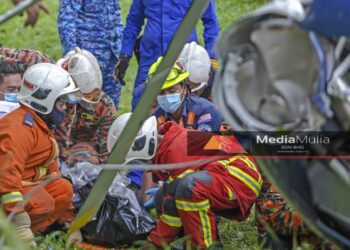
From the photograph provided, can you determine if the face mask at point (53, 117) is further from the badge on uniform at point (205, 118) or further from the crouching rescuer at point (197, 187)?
the badge on uniform at point (205, 118)

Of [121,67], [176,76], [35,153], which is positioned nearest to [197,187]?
[35,153]

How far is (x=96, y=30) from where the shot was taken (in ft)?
29.5

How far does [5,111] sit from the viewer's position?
6.96 m

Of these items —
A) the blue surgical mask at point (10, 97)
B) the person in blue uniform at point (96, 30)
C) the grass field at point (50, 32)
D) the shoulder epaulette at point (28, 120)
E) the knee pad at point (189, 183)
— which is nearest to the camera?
the knee pad at point (189, 183)

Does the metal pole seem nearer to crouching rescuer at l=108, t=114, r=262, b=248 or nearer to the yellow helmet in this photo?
crouching rescuer at l=108, t=114, r=262, b=248

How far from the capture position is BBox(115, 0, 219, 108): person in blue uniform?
8.52 meters

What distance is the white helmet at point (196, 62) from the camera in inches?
313

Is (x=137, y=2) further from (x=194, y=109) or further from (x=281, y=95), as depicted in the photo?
(x=281, y=95)

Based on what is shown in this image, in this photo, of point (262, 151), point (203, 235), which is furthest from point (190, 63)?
point (262, 151)

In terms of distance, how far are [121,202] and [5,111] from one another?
1.00 metres

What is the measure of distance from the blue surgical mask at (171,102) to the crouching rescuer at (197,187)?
0.61 meters

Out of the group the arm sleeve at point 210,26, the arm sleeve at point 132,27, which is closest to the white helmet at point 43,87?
the arm sleeve at point 132,27

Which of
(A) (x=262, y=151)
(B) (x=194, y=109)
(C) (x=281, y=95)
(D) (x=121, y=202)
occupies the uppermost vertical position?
(C) (x=281, y=95)

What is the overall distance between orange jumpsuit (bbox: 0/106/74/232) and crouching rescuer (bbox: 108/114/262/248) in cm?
56
